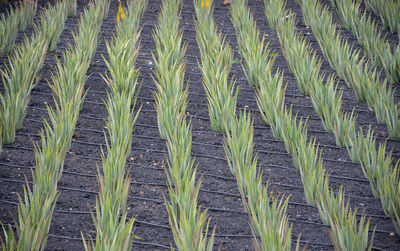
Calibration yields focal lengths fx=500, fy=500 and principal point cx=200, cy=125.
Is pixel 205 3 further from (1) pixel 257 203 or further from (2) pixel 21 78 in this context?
(1) pixel 257 203

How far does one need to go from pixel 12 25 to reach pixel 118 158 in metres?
→ 1.98

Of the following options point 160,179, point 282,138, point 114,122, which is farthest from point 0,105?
point 282,138

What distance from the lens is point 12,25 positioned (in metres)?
3.68

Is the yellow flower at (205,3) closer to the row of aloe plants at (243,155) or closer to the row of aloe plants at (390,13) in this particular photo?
the row of aloe plants at (243,155)

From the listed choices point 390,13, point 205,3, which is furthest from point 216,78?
point 390,13

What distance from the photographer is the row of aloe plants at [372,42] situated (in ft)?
10.5

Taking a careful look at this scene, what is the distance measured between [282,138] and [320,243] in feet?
2.68

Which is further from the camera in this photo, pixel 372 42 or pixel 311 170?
pixel 372 42

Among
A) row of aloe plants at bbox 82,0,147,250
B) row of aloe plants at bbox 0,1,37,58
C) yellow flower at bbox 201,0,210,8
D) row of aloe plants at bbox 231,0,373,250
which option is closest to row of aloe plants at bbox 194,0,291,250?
row of aloe plants at bbox 231,0,373,250

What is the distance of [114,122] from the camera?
249 cm

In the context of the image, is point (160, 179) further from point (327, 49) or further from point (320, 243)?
point (327, 49)

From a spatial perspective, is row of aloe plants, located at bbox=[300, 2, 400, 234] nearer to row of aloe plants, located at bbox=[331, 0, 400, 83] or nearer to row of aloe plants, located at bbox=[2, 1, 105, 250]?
row of aloe plants, located at bbox=[331, 0, 400, 83]

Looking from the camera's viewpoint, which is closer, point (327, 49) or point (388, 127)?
point (388, 127)

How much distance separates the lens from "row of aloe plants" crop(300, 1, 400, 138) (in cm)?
264
